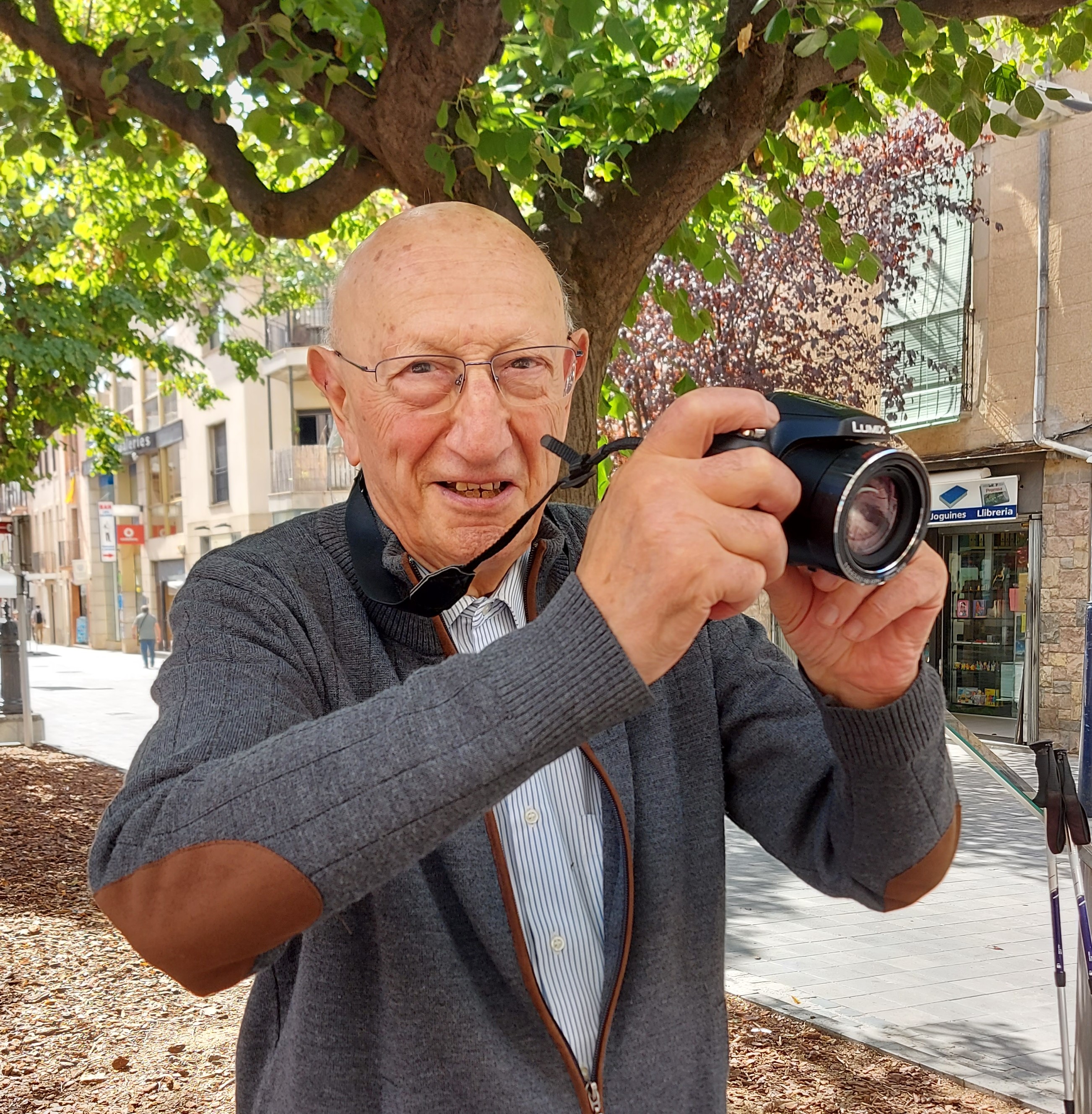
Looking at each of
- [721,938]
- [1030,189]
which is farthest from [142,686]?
[721,938]

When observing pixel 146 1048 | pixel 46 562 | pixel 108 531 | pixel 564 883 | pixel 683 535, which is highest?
pixel 683 535

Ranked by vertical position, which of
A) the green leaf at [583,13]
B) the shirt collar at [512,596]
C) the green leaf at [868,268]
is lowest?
the shirt collar at [512,596]

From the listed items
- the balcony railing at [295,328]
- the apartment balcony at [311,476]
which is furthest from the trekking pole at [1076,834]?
the apartment balcony at [311,476]

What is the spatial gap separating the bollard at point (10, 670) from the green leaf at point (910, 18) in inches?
487

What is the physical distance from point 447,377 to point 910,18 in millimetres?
2675

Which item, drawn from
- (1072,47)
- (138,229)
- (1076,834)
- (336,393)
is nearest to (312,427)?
(138,229)

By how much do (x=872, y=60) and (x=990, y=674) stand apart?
11209mm

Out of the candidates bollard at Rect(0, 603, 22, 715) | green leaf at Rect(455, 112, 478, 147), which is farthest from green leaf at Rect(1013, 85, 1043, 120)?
bollard at Rect(0, 603, 22, 715)

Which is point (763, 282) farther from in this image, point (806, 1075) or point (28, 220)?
point (806, 1075)

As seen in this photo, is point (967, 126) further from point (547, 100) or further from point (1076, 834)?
point (1076, 834)

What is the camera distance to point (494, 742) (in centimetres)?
104

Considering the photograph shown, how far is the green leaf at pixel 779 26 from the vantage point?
3.76m

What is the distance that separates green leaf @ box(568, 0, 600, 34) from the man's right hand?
2.50m

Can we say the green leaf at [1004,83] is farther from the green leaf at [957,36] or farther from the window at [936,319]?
the window at [936,319]
